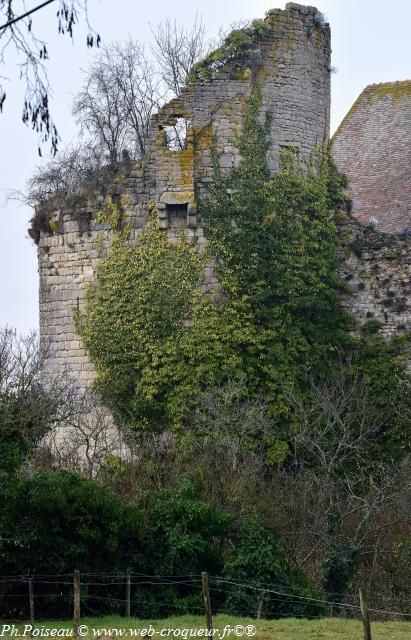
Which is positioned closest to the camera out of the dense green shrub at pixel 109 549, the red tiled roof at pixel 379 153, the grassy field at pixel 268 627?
the grassy field at pixel 268 627

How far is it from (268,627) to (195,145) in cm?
986

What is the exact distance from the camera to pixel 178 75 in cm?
3125

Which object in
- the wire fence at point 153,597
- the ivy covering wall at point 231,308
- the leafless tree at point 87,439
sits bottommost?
the wire fence at point 153,597

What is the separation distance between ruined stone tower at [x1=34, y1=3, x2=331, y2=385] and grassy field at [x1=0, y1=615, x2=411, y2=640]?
26.0ft

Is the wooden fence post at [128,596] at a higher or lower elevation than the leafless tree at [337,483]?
lower

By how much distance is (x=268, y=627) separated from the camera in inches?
679

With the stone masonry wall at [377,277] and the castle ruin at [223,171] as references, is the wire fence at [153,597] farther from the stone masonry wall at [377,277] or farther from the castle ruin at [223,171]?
the stone masonry wall at [377,277]

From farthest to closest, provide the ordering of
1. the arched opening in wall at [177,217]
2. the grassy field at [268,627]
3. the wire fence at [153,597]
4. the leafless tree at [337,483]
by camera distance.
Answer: the arched opening in wall at [177,217]
the leafless tree at [337,483]
the wire fence at [153,597]
the grassy field at [268,627]

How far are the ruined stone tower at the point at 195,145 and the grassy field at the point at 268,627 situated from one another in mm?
7917

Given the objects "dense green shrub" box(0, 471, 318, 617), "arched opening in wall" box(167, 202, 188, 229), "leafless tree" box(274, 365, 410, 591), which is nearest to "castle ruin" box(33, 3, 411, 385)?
"arched opening in wall" box(167, 202, 188, 229)

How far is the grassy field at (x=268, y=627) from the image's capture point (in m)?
16.4

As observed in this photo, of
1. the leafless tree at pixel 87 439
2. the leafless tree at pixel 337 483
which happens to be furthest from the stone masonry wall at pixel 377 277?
the leafless tree at pixel 87 439

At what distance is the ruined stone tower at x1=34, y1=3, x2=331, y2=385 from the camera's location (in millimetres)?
25156

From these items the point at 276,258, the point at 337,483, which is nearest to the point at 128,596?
the point at 337,483
